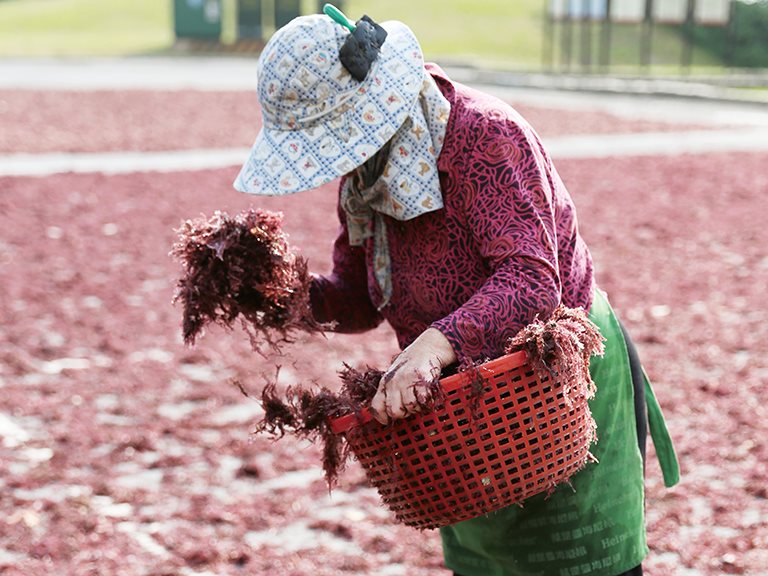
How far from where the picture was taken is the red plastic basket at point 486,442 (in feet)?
6.72

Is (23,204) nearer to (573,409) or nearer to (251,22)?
(573,409)

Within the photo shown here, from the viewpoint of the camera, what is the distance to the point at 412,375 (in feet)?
6.60

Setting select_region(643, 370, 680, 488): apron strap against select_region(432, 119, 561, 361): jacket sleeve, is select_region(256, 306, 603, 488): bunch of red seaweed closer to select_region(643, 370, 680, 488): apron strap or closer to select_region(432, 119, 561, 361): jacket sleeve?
select_region(432, 119, 561, 361): jacket sleeve

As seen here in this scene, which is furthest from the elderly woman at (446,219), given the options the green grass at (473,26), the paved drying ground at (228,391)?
the green grass at (473,26)

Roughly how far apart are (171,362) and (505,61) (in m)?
23.4

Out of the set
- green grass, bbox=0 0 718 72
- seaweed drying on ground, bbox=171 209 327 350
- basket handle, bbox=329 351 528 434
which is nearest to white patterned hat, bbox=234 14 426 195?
seaweed drying on ground, bbox=171 209 327 350

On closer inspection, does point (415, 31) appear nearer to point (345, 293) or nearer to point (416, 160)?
point (345, 293)

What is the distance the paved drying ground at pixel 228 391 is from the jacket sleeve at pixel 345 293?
17.2 inches

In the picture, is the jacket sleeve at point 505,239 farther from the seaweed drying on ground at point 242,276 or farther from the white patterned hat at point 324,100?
the seaweed drying on ground at point 242,276

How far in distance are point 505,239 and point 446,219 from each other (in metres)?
0.19

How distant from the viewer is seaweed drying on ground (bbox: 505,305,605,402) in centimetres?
199

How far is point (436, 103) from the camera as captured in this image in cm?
215

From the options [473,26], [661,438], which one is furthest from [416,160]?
[473,26]

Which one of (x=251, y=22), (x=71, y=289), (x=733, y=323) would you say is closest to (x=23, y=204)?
(x=71, y=289)
